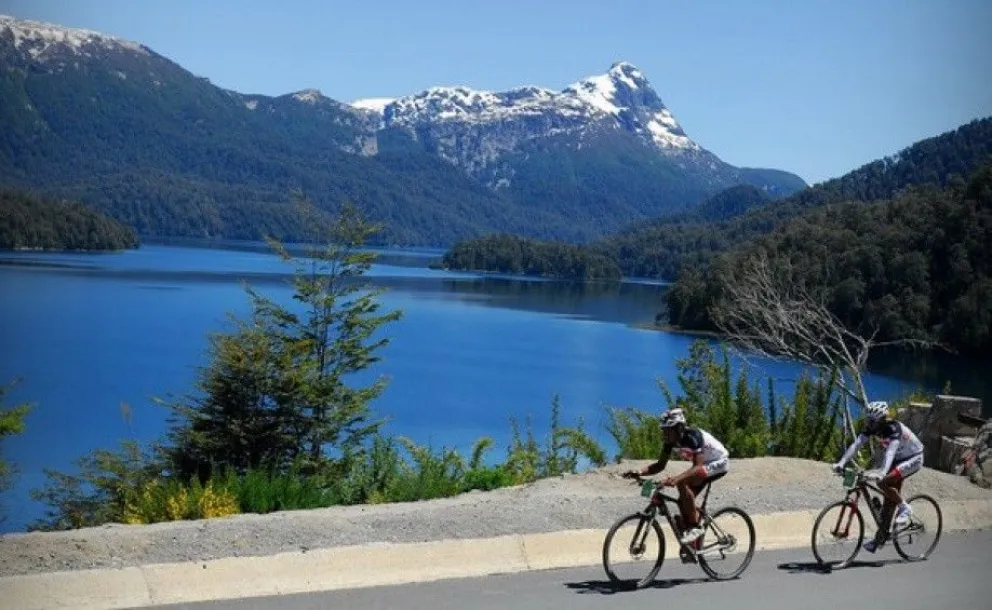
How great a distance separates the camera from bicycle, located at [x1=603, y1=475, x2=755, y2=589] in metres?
8.77

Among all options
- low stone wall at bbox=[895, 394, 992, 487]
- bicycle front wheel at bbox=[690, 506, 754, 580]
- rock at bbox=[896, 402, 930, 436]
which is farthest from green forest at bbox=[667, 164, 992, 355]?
bicycle front wheel at bbox=[690, 506, 754, 580]

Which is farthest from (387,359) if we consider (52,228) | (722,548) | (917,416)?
(52,228)

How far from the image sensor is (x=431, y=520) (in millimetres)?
9398

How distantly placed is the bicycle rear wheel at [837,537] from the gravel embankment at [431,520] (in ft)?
3.73

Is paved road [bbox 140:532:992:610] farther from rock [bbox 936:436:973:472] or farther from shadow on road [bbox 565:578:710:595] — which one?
rock [bbox 936:436:973:472]

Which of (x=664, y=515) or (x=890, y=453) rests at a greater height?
(x=890, y=453)

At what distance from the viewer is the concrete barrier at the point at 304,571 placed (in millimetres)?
7242

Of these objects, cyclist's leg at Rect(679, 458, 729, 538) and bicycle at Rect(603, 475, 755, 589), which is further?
cyclist's leg at Rect(679, 458, 729, 538)

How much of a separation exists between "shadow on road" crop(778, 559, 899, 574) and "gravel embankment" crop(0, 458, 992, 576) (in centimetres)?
113

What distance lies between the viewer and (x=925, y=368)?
7462 cm

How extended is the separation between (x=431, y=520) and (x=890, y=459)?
4239mm

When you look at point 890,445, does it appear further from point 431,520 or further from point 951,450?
point 951,450

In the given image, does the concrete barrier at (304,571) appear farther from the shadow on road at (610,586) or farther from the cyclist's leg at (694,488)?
the cyclist's leg at (694,488)

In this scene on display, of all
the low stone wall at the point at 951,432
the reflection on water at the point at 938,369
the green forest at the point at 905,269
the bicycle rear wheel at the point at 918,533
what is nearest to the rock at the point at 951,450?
the low stone wall at the point at 951,432
